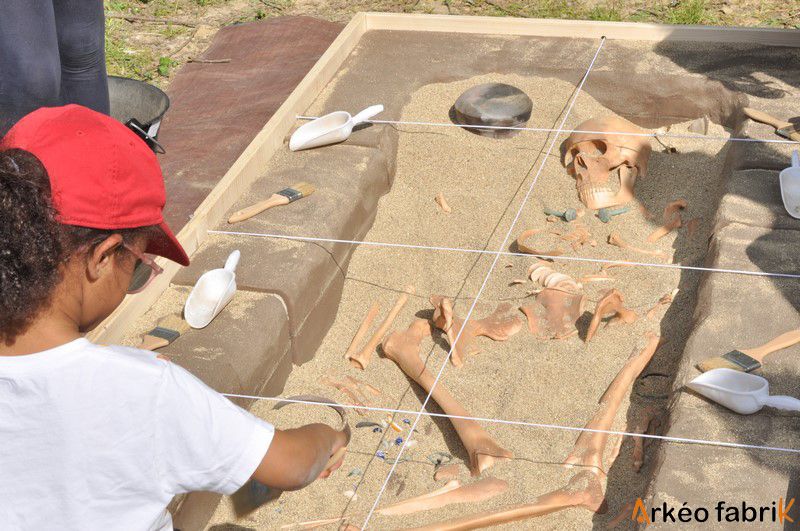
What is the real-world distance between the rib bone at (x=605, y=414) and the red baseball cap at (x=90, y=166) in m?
1.56

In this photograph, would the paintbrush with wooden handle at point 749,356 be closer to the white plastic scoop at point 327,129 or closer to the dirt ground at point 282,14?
the white plastic scoop at point 327,129

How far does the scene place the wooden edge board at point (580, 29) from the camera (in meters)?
4.40

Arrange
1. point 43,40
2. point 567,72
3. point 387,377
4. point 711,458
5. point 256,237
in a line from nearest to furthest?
1. point 711,458
2. point 43,40
3. point 387,377
4. point 256,237
5. point 567,72

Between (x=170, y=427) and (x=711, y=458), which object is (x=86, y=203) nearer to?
(x=170, y=427)

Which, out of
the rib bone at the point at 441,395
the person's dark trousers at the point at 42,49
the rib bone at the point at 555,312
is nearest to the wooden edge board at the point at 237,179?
the person's dark trousers at the point at 42,49

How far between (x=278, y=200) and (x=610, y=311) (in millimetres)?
1259

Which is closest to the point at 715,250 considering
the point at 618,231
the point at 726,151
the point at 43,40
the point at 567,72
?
the point at 618,231

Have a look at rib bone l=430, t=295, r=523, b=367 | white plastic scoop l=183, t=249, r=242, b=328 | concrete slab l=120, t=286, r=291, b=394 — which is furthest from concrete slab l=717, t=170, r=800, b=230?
white plastic scoop l=183, t=249, r=242, b=328

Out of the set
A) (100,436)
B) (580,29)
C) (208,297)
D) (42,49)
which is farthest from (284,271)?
(580,29)

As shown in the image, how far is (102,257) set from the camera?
1441mm

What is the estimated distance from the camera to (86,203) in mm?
1378

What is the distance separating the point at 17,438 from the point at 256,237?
1.92m

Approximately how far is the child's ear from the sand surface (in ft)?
4.31

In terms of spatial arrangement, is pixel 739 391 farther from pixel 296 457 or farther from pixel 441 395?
pixel 296 457
